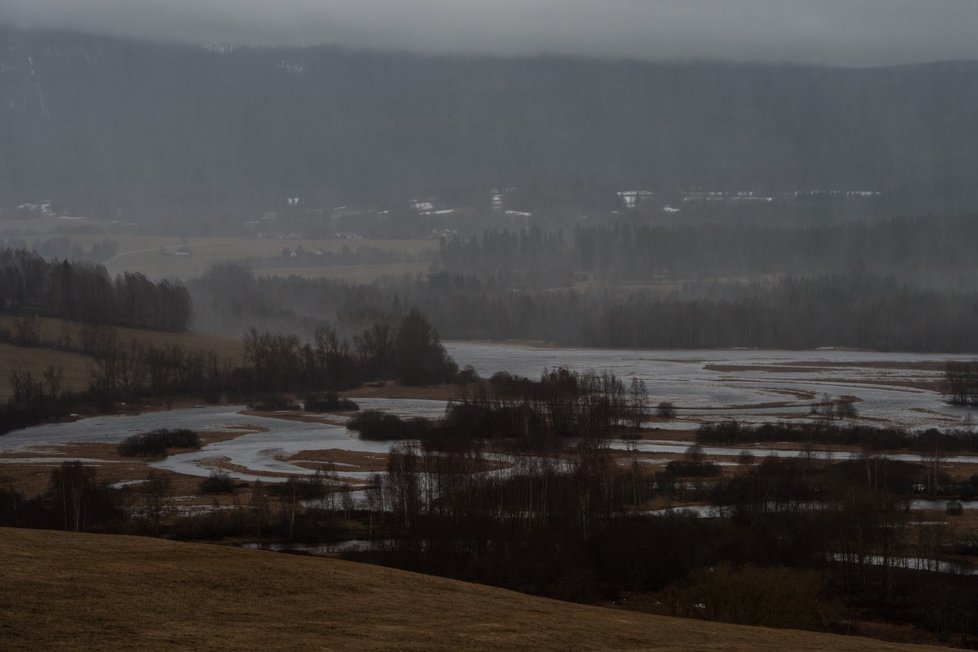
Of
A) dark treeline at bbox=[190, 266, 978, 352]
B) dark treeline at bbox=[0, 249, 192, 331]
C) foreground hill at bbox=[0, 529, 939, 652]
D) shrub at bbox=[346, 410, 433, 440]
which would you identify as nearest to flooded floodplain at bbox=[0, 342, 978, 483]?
shrub at bbox=[346, 410, 433, 440]

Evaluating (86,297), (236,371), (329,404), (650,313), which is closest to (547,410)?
(329,404)

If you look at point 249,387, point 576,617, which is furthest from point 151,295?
point 576,617

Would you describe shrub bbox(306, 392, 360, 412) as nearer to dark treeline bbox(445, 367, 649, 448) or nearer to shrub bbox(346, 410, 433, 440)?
dark treeline bbox(445, 367, 649, 448)

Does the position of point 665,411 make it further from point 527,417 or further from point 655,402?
point 527,417

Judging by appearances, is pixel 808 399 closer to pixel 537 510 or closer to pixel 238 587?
pixel 537 510

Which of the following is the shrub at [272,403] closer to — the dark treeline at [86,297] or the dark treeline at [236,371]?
the dark treeline at [236,371]

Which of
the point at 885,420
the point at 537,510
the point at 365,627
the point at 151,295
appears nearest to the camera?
the point at 365,627

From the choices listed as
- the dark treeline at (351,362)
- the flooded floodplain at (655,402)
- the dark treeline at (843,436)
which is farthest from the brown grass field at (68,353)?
the dark treeline at (843,436)
